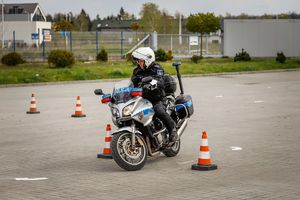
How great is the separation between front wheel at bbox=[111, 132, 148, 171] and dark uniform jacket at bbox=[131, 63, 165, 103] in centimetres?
79

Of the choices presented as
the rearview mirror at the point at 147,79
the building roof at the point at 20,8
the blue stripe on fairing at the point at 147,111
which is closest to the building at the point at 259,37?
the blue stripe on fairing at the point at 147,111

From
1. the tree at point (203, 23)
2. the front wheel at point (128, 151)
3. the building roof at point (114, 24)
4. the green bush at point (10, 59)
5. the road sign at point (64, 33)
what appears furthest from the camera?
the building roof at point (114, 24)

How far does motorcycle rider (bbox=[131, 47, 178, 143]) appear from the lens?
11297mm

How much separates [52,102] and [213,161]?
13.5 meters

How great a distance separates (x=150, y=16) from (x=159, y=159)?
144067 millimetres

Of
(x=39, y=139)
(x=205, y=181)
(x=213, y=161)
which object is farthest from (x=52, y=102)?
(x=205, y=181)

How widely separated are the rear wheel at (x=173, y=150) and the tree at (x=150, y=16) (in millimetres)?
138792

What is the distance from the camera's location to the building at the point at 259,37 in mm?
66625

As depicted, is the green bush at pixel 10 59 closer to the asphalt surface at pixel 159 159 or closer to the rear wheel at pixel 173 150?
the asphalt surface at pixel 159 159

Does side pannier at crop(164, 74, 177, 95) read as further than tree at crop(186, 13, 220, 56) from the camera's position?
No

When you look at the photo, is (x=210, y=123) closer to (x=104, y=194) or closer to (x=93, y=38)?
(x=104, y=194)

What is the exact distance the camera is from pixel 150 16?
155m

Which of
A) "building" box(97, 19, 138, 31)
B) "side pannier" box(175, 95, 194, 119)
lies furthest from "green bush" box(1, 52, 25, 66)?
"building" box(97, 19, 138, 31)

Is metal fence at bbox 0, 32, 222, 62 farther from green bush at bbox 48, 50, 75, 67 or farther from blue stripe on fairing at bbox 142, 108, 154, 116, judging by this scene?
blue stripe on fairing at bbox 142, 108, 154, 116
